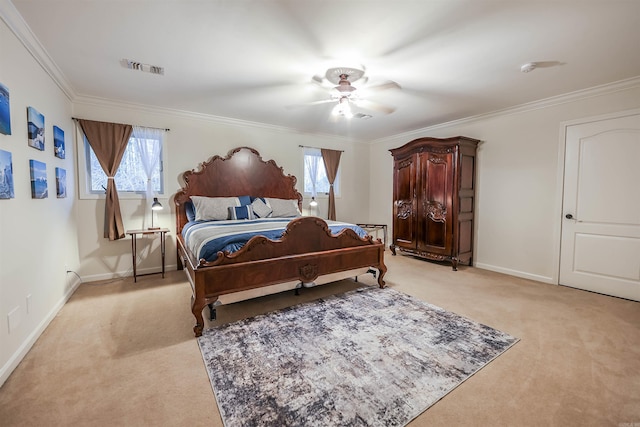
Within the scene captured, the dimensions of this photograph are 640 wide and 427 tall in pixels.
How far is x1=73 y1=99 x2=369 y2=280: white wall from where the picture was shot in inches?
144

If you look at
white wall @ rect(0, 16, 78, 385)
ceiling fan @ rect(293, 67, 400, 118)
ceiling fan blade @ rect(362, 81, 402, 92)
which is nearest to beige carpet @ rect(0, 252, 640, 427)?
white wall @ rect(0, 16, 78, 385)

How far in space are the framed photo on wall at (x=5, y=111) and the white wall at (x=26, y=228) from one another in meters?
0.05

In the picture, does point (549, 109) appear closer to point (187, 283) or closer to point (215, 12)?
point (215, 12)

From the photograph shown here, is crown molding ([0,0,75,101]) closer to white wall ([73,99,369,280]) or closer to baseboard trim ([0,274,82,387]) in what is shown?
white wall ([73,99,369,280])

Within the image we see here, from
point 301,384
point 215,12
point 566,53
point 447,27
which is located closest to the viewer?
point 301,384

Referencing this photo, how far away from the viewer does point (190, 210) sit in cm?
416

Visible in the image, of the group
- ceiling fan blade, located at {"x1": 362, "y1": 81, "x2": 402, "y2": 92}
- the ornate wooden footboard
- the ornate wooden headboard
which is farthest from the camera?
the ornate wooden headboard

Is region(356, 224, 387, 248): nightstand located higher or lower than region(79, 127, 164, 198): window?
lower

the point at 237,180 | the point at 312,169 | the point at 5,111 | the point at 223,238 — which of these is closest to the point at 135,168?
the point at 237,180

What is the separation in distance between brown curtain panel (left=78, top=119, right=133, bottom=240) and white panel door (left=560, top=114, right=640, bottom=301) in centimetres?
569

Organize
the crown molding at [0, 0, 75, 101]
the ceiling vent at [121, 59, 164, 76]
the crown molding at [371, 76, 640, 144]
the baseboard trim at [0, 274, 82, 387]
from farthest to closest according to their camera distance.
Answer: the crown molding at [371, 76, 640, 144] < the ceiling vent at [121, 59, 164, 76] < the crown molding at [0, 0, 75, 101] < the baseboard trim at [0, 274, 82, 387]

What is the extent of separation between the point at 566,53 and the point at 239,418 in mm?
3617

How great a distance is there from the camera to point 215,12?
1.88 meters

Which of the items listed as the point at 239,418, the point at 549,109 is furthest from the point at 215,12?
the point at 549,109
